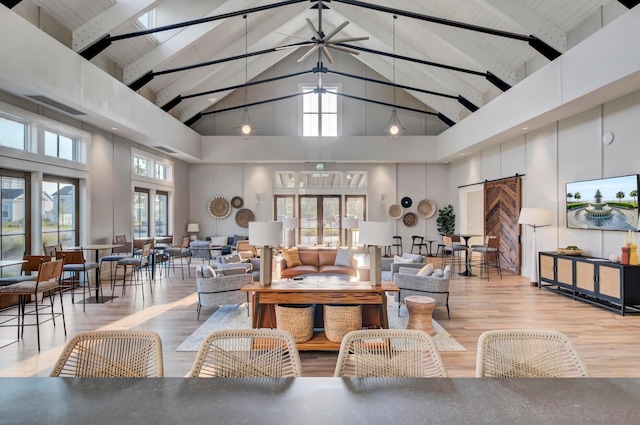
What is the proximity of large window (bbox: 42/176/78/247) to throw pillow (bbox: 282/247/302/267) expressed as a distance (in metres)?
4.25

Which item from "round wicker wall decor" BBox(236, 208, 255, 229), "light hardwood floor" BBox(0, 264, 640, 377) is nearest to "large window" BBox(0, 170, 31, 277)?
"light hardwood floor" BBox(0, 264, 640, 377)

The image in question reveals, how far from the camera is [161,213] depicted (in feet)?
37.1

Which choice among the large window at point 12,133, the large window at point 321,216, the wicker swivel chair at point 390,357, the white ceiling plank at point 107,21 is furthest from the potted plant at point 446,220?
the wicker swivel chair at point 390,357

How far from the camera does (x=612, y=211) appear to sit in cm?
588

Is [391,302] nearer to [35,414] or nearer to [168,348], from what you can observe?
[168,348]

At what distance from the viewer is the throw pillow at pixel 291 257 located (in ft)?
23.9

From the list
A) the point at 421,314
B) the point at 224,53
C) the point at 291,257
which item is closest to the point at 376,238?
the point at 421,314

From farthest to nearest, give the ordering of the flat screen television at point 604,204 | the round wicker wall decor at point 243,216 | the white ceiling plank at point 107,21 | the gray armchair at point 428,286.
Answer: the round wicker wall decor at point 243,216
the white ceiling plank at point 107,21
the flat screen television at point 604,204
the gray armchair at point 428,286

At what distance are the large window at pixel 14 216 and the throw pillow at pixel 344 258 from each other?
17.7 ft

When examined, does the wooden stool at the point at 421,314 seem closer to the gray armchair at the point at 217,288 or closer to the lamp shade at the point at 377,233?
the lamp shade at the point at 377,233

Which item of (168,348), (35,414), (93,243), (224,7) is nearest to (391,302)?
(168,348)

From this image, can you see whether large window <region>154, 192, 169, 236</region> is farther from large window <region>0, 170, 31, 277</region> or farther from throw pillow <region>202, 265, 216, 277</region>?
throw pillow <region>202, 265, 216, 277</region>

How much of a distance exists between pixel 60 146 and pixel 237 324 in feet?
16.7

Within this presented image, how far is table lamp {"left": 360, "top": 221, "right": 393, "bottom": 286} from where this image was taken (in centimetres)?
407
